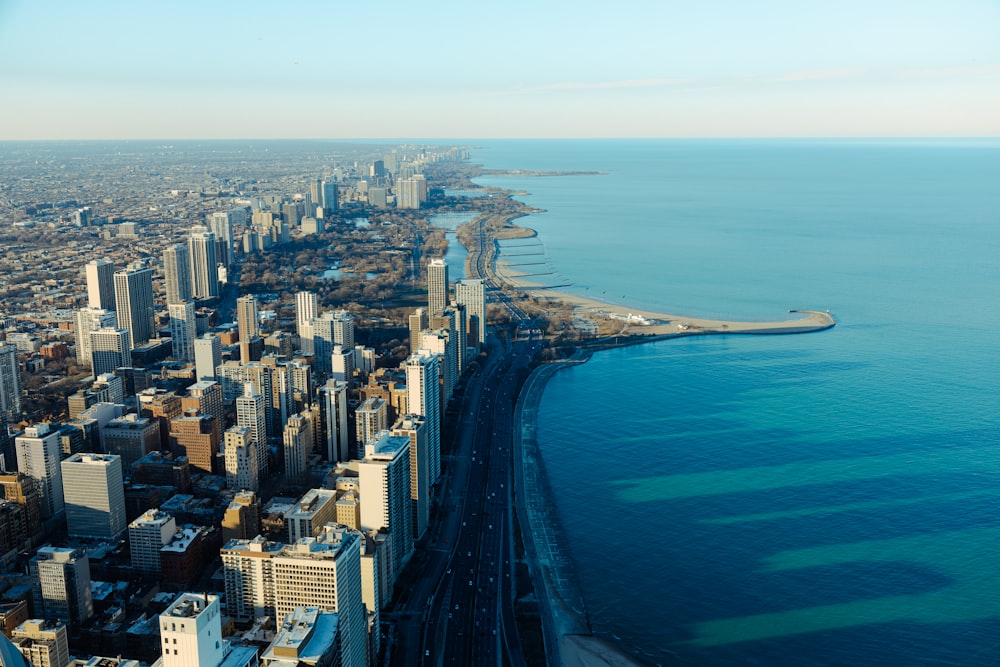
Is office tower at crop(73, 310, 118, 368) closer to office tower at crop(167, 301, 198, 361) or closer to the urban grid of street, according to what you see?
office tower at crop(167, 301, 198, 361)

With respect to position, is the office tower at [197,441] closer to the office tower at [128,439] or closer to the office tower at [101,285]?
the office tower at [128,439]

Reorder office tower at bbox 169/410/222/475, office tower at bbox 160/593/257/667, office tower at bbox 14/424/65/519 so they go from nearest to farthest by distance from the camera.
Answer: office tower at bbox 160/593/257/667
office tower at bbox 14/424/65/519
office tower at bbox 169/410/222/475

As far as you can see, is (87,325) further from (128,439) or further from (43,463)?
(43,463)

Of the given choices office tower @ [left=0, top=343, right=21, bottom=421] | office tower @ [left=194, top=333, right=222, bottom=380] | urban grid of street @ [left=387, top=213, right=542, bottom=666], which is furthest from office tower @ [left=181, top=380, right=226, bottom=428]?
urban grid of street @ [left=387, top=213, right=542, bottom=666]

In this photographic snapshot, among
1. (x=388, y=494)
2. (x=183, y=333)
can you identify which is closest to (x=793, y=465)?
(x=388, y=494)

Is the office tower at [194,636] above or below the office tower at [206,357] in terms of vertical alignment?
above

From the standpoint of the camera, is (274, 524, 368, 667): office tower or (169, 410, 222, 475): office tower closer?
(274, 524, 368, 667): office tower

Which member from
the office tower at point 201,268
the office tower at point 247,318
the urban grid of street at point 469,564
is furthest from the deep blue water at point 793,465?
the office tower at point 201,268
